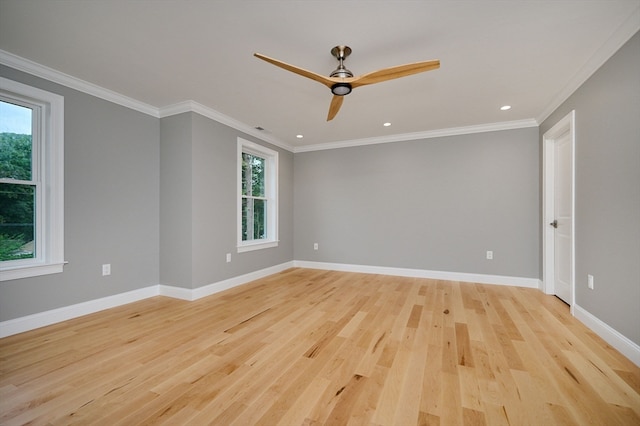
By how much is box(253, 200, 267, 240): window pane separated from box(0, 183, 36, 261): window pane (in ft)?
8.68

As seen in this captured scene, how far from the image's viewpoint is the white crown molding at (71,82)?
2315 millimetres

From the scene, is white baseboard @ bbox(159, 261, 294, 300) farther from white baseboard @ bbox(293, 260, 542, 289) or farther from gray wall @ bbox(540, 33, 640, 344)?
gray wall @ bbox(540, 33, 640, 344)

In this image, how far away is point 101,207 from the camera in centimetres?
294

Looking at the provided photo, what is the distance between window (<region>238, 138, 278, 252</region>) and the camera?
419cm

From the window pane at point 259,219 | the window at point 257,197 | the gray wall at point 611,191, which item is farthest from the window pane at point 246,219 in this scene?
the gray wall at point 611,191

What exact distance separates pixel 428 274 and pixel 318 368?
314 centimetres

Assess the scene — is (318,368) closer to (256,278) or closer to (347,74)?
(347,74)

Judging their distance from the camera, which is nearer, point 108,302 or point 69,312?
point 69,312

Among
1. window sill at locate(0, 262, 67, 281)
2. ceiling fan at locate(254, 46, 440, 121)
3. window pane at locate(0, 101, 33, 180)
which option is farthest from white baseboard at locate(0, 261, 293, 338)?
ceiling fan at locate(254, 46, 440, 121)

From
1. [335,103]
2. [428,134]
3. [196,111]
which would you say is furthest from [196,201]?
[428,134]

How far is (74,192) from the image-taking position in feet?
8.92

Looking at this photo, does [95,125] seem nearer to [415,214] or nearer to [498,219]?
[415,214]

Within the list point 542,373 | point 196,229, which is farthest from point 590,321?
point 196,229

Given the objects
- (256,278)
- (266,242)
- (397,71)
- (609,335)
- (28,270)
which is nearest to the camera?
(397,71)
